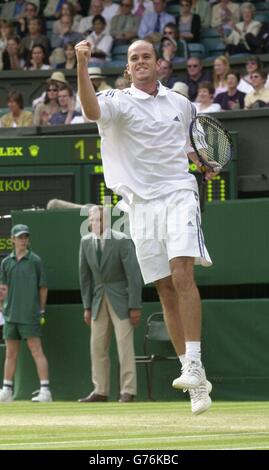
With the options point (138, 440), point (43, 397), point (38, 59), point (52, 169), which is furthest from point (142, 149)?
point (38, 59)

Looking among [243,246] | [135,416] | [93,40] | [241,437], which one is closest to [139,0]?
[93,40]

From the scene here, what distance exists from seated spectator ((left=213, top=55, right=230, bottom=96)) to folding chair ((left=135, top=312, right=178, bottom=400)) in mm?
4463

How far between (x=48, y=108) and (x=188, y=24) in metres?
3.24

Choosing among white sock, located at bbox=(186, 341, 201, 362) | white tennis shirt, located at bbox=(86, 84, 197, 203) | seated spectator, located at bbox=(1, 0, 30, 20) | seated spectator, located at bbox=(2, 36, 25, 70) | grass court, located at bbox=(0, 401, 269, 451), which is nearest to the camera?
grass court, located at bbox=(0, 401, 269, 451)

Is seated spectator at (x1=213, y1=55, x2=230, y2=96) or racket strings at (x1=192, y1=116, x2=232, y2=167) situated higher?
seated spectator at (x1=213, y1=55, x2=230, y2=96)

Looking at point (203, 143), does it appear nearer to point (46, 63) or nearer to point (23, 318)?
point (23, 318)

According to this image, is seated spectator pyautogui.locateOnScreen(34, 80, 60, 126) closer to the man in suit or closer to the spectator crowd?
the spectator crowd

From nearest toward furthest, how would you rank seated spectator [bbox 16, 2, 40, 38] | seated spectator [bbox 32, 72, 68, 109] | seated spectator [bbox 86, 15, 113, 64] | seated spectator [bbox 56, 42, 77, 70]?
seated spectator [bbox 32, 72, 68, 109]
seated spectator [bbox 56, 42, 77, 70]
seated spectator [bbox 86, 15, 113, 64]
seated spectator [bbox 16, 2, 40, 38]

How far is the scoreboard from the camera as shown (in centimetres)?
1605

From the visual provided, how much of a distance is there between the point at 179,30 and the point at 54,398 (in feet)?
25.8

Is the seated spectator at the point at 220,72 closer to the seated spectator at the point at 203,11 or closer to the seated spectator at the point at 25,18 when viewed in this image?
the seated spectator at the point at 203,11

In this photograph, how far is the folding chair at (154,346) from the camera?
15195 mm

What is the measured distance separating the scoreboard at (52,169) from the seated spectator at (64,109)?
9.64 ft

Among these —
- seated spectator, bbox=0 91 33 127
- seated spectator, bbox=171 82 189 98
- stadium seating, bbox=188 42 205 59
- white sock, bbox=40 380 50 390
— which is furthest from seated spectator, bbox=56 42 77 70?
white sock, bbox=40 380 50 390
